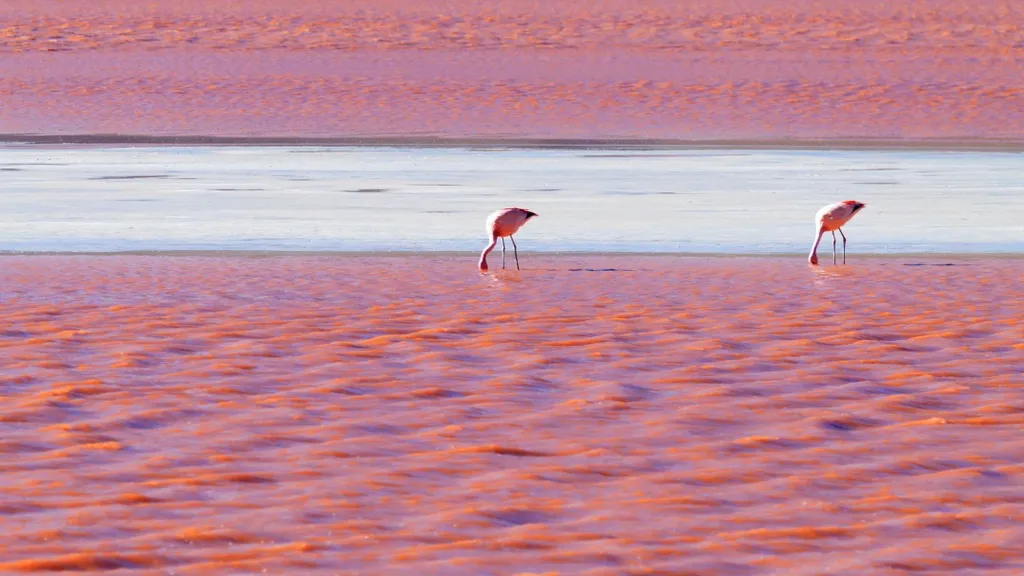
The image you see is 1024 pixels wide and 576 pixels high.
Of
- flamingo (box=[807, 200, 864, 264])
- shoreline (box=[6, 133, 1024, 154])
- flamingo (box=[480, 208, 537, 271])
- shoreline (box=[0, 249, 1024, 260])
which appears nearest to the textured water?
shoreline (box=[0, 249, 1024, 260])

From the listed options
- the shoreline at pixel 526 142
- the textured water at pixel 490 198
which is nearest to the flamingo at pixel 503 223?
the textured water at pixel 490 198

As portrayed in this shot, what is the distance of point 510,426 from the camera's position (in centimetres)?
645

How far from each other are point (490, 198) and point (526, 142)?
7.57m

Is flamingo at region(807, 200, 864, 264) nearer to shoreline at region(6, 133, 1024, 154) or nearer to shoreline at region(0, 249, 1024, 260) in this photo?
shoreline at region(0, 249, 1024, 260)

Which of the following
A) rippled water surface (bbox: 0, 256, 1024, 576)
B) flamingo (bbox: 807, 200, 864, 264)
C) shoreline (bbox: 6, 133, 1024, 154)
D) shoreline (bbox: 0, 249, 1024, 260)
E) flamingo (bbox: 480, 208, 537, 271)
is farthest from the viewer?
shoreline (bbox: 6, 133, 1024, 154)

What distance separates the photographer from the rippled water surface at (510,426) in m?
4.84

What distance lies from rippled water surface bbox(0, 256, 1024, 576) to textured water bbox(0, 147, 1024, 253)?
2.50 m

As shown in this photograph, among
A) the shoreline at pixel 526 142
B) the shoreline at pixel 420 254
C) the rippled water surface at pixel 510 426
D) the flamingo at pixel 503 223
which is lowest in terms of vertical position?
the rippled water surface at pixel 510 426

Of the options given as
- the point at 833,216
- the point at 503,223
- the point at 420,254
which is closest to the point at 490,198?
the point at 420,254

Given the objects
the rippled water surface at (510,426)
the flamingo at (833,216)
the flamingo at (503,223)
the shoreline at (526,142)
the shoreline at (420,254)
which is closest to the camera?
the rippled water surface at (510,426)

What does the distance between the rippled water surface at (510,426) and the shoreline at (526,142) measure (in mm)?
12322

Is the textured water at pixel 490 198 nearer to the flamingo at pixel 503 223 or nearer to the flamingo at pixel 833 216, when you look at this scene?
the flamingo at pixel 833 216

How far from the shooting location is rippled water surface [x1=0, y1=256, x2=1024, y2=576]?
4.84 metres

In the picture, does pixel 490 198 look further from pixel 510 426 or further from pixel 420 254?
pixel 510 426
